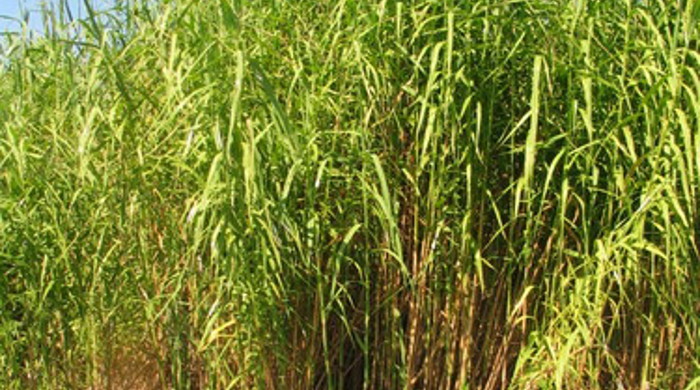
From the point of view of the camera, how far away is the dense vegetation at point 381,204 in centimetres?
248

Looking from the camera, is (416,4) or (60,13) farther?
(60,13)

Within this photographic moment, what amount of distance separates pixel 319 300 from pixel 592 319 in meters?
0.71

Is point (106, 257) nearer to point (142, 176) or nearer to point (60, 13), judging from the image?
point (142, 176)

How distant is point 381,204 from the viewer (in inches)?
93.9

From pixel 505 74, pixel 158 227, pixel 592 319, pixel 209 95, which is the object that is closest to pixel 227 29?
pixel 209 95

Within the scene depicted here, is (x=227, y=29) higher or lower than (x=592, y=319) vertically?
higher

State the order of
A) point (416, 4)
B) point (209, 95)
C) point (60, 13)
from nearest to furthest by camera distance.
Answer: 1. point (209, 95)
2. point (416, 4)
3. point (60, 13)

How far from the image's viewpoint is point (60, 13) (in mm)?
3143

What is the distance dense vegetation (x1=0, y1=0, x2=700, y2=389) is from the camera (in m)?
2.48

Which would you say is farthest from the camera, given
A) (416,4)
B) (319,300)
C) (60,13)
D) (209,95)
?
(60,13)

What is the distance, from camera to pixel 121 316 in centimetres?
279

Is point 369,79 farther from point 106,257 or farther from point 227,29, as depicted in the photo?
point 106,257

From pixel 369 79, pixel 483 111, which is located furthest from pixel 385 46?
pixel 483 111

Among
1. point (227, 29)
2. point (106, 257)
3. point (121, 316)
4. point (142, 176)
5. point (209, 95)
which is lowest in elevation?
Answer: point (121, 316)
